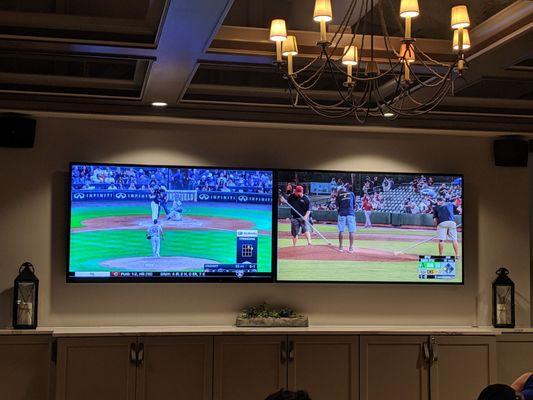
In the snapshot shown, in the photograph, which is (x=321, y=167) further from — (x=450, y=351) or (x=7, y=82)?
(x=7, y=82)

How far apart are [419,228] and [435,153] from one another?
733 mm

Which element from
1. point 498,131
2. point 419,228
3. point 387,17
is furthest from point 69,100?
point 498,131

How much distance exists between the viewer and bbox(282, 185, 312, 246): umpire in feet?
19.4

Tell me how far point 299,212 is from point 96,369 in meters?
2.04

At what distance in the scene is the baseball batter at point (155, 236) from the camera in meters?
5.70

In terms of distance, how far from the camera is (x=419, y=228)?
237 inches

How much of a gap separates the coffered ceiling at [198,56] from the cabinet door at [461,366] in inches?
72.6

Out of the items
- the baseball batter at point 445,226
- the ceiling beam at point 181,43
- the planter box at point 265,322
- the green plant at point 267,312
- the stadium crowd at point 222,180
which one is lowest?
the planter box at point 265,322

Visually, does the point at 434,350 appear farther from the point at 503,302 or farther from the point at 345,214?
the point at 345,214

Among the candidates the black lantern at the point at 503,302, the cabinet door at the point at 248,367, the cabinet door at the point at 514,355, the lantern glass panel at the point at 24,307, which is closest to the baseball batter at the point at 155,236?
the cabinet door at the point at 248,367

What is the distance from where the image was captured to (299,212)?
5.91m

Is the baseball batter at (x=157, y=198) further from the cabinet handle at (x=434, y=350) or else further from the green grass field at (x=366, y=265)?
the cabinet handle at (x=434, y=350)

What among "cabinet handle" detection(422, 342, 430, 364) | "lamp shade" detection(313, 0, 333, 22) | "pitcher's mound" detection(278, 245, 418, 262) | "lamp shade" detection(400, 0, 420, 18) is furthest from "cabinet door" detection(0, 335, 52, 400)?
"lamp shade" detection(400, 0, 420, 18)

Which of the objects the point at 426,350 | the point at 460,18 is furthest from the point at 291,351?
the point at 460,18
